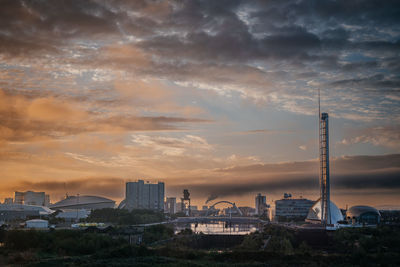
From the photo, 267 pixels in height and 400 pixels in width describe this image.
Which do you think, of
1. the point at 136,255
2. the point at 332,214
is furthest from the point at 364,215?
the point at 136,255

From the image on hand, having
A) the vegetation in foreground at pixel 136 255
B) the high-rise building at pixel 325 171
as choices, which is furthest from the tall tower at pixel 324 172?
the vegetation in foreground at pixel 136 255

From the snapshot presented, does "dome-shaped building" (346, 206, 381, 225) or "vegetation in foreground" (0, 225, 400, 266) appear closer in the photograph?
"vegetation in foreground" (0, 225, 400, 266)

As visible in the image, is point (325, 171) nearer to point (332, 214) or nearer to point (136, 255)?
point (332, 214)

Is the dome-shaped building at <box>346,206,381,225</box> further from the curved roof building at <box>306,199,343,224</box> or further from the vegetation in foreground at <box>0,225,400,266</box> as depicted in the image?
the vegetation in foreground at <box>0,225,400,266</box>

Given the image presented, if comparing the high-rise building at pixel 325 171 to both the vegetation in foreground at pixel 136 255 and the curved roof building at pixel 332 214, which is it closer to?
the curved roof building at pixel 332 214

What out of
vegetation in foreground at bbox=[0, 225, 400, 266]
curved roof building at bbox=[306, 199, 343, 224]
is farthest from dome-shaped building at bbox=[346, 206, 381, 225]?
vegetation in foreground at bbox=[0, 225, 400, 266]

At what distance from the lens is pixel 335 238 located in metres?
120

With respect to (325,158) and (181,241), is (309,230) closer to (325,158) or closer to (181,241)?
(325,158)

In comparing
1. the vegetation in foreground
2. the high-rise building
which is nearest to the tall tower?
the high-rise building

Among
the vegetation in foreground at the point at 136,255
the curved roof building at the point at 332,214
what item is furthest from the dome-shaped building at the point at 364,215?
the vegetation in foreground at the point at 136,255

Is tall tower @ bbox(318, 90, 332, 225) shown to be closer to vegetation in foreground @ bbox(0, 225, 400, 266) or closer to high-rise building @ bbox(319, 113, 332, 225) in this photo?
high-rise building @ bbox(319, 113, 332, 225)

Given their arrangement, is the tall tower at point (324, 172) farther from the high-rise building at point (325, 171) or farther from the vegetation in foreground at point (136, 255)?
the vegetation in foreground at point (136, 255)

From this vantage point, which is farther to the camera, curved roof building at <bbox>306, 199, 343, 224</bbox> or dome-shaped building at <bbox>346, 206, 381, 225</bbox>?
dome-shaped building at <bbox>346, 206, 381, 225</bbox>

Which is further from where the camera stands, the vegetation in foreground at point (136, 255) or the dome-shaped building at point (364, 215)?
the dome-shaped building at point (364, 215)
